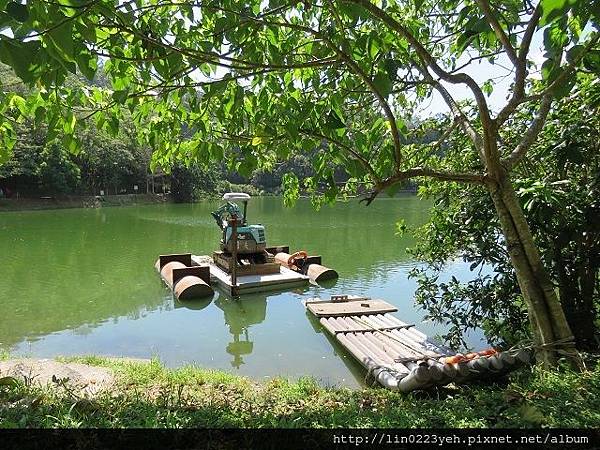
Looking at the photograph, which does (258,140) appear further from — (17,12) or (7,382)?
(7,382)

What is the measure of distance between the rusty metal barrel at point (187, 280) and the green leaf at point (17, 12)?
857cm

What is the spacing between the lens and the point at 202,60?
8.65 feet

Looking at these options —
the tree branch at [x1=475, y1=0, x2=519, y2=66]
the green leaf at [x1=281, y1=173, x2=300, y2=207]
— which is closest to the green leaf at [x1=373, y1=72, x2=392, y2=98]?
the tree branch at [x1=475, y1=0, x2=519, y2=66]

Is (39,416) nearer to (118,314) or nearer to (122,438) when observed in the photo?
(122,438)

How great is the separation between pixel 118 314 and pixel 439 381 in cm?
699

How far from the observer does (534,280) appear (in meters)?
3.12

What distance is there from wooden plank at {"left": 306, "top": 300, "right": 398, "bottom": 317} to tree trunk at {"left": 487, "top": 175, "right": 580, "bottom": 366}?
477 centimetres

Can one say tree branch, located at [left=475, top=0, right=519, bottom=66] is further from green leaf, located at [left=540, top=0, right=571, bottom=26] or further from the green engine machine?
the green engine machine

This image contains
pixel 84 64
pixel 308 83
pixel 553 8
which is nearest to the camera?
pixel 553 8

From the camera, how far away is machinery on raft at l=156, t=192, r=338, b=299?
1012 centimetres

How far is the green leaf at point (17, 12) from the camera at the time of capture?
4.39 ft

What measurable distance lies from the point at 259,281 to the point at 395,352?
5053 mm

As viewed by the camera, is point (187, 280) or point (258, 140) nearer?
point (258, 140)

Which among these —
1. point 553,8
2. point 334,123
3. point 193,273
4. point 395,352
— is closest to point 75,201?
point 193,273
